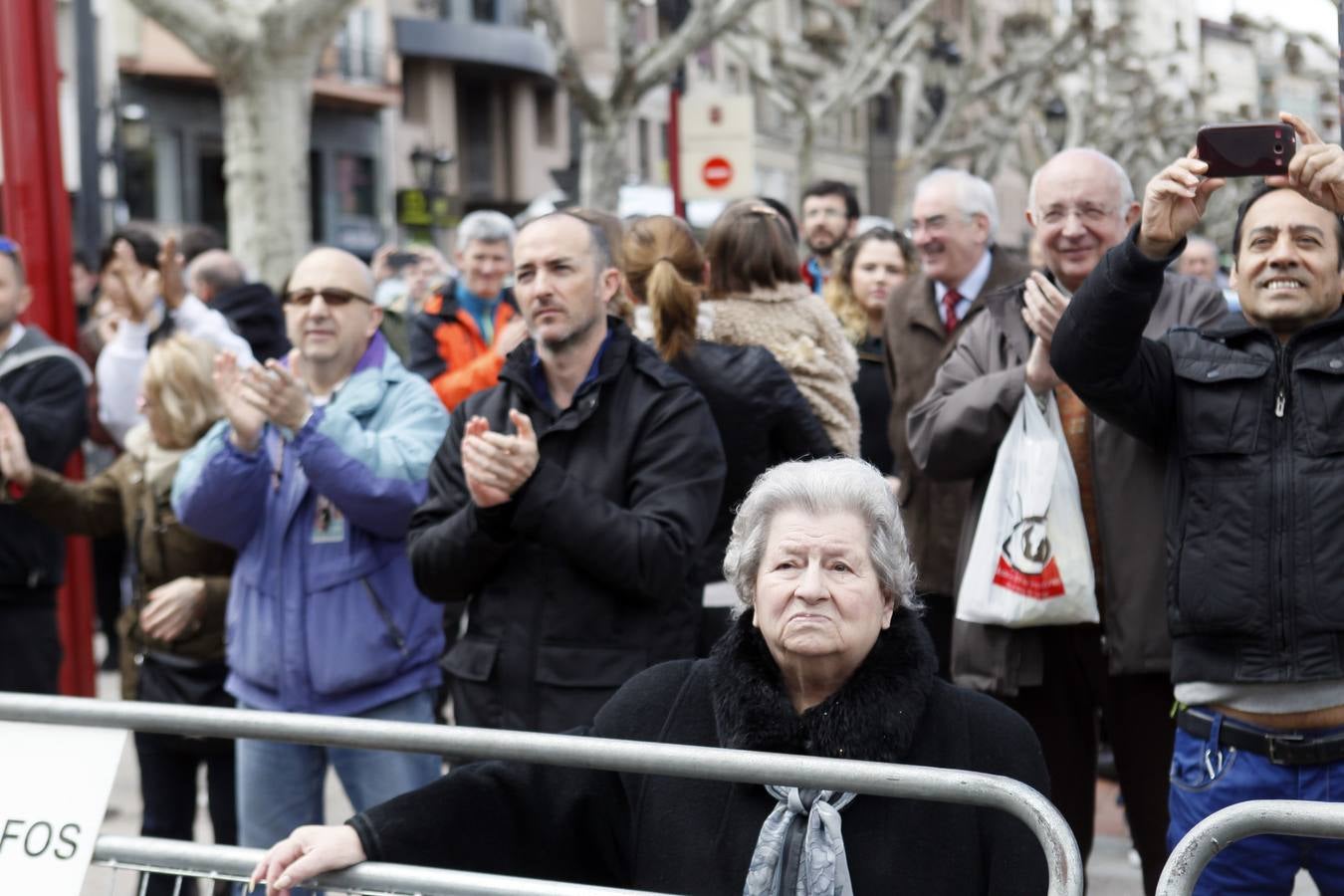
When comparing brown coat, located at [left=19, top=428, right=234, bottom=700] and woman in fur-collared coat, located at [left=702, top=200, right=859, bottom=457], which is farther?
woman in fur-collared coat, located at [left=702, top=200, right=859, bottom=457]

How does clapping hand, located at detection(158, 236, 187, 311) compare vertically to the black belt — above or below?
above

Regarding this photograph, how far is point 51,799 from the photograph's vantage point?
11.3 feet

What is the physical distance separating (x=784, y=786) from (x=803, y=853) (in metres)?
0.11

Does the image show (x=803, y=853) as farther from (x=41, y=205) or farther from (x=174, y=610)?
(x=41, y=205)

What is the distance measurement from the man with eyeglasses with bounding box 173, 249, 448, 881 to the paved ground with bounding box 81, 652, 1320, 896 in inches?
19.7

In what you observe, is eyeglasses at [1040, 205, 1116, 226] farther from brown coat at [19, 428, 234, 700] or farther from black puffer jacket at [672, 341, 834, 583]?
brown coat at [19, 428, 234, 700]

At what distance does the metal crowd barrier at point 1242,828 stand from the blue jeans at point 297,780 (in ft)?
8.99

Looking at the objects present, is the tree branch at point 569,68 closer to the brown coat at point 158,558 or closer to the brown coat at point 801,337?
the brown coat at point 801,337

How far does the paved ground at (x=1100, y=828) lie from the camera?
629 cm

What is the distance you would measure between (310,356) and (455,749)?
2569 millimetres

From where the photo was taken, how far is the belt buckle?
157 inches

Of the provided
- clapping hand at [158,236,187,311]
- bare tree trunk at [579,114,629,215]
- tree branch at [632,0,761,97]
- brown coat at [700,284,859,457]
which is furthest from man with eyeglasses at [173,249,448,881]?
bare tree trunk at [579,114,629,215]

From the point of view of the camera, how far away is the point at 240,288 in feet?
26.5

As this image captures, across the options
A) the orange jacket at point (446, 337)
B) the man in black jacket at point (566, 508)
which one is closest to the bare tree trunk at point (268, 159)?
the orange jacket at point (446, 337)
